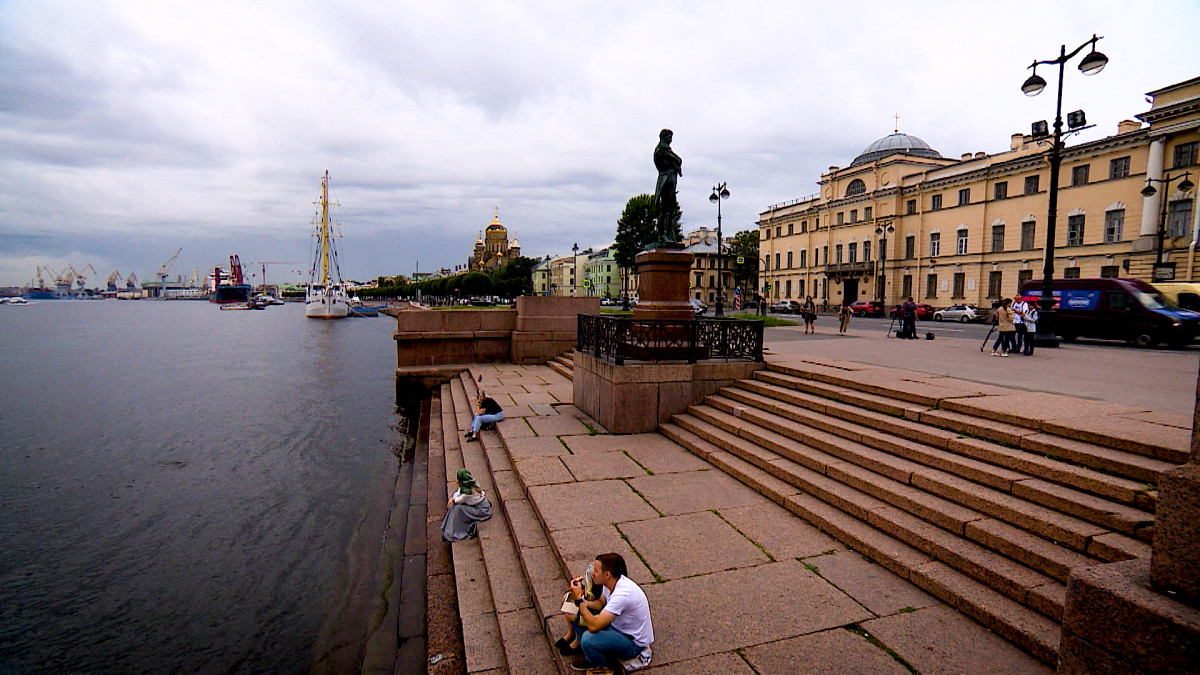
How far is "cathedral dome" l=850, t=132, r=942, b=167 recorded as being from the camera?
180ft

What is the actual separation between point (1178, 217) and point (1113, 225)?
12.2ft

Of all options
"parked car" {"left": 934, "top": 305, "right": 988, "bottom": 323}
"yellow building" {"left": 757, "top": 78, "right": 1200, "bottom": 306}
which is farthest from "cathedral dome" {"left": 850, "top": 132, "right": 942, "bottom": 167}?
"parked car" {"left": 934, "top": 305, "right": 988, "bottom": 323}

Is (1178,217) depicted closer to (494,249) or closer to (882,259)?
(882,259)

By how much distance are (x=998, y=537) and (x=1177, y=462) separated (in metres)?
1.49

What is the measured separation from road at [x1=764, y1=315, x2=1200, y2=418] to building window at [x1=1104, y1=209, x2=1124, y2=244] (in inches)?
1001

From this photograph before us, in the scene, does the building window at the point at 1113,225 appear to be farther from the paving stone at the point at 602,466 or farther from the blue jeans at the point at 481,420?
the blue jeans at the point at 481,420

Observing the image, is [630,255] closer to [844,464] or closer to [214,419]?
[214,419]

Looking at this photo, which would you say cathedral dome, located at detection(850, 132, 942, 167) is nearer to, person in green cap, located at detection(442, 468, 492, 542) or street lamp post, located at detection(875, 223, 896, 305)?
street lamp post, located at detection(875, 223, 896, 305)

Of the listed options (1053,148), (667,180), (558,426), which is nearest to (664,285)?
(667,180)

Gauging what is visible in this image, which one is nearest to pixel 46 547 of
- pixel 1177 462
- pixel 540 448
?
pixel 540 448

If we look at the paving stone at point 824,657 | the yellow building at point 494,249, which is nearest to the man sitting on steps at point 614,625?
the paving stone at point 824,657

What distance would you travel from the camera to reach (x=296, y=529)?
857cm

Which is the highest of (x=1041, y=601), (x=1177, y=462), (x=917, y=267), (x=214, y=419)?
(x=917, y=267)

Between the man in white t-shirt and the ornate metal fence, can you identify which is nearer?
the man in white t-shirt
